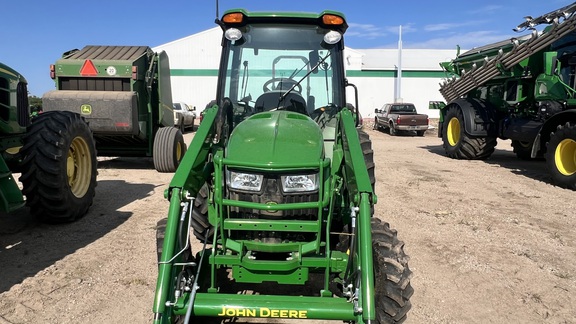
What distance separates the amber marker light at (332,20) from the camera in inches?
153

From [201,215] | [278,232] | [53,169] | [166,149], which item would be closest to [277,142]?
[278,232]

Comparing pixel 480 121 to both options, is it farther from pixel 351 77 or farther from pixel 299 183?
pixel 351 77

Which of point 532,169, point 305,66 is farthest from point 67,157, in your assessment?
point 532,169

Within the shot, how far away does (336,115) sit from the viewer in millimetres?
3965

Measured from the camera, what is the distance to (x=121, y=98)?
8.16 meters

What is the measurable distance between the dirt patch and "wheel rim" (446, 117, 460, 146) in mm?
4210

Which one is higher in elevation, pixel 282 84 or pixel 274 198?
pixel 282 84

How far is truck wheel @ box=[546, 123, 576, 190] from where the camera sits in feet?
26.7

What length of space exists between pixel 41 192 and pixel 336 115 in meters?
3.48

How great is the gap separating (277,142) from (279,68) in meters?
1.53

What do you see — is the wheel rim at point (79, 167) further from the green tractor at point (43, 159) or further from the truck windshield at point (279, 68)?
the truck windshield at point (279, 68)

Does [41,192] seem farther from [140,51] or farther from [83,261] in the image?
[140,51]

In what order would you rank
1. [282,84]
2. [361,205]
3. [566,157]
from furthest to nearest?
[566,157] → [282,84] → [361,205]

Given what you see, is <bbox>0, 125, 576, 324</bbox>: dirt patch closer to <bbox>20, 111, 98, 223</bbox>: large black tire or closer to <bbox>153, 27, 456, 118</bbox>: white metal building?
<bbox>20, 111, 98, 223</bbox>: large black tire
